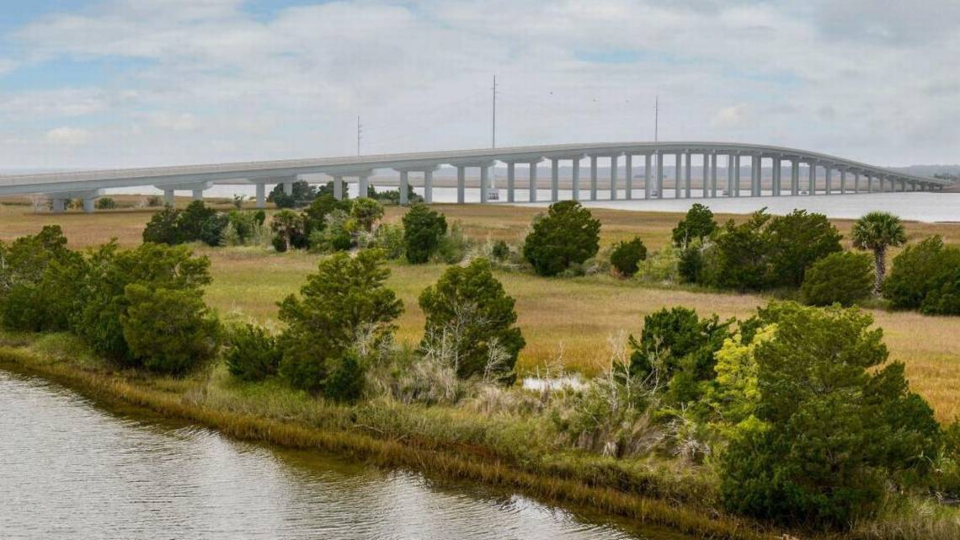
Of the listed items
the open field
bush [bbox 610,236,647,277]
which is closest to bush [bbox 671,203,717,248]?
bush [bbox 610,236,647,277]

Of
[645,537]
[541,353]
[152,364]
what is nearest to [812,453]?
[645,537]

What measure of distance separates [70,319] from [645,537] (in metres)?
24.5

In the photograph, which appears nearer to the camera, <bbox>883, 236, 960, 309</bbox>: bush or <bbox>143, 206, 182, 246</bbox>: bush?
<bbox>883, 236, 960, 309</bbox>: bush

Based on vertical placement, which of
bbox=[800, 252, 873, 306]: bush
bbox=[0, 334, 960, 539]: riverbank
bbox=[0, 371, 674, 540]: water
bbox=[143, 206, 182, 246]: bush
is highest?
bbox=[143, 206, 182, 246]: bush

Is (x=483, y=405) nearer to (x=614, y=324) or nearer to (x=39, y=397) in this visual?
(x=39, y=397)

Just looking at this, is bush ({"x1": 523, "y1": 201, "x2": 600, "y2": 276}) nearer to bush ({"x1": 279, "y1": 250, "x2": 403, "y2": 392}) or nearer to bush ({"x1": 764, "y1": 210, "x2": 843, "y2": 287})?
bush ({"x1": 764, "y1": 210, "x2": 843, "y2": 287})

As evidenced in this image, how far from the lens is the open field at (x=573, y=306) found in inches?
1277

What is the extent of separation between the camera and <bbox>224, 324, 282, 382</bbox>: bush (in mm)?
29188

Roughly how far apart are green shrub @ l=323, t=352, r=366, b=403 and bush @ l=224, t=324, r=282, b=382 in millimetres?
2755

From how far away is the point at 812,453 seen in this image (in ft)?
60.2

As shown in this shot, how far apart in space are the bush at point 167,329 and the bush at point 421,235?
33.4 m

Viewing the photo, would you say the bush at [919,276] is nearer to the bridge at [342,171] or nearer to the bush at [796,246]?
the bush at [796,246]

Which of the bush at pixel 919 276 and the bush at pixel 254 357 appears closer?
the bush at pixel 254 357

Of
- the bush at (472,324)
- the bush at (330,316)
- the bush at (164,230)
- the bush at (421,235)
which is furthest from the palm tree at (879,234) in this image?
the bush at (164,230)
